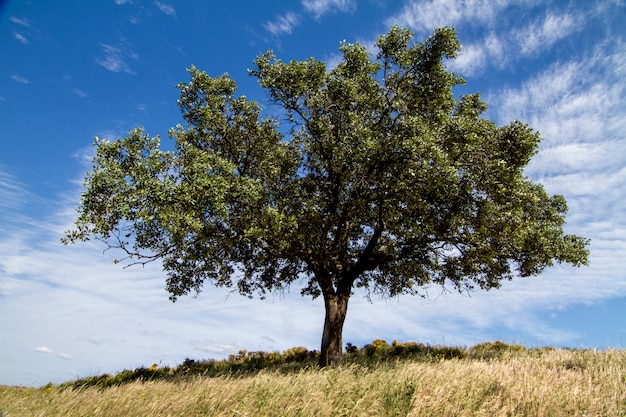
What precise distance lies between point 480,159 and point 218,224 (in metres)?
11.4

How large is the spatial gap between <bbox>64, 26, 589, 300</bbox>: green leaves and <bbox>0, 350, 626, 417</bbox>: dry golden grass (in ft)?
19.3

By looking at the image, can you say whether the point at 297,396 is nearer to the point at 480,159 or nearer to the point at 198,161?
the point at 198,161

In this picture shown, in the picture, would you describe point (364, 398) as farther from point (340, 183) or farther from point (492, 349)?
point (492, 349)

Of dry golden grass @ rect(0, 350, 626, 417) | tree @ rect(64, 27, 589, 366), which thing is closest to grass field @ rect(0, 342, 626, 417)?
dry golden grass @ rect(0, 350, 626, 417)

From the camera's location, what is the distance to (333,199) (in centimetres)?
2022

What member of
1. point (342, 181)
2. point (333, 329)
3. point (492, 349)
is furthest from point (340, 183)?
point (492, 349)

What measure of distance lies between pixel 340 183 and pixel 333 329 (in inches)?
279

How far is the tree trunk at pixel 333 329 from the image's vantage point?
2048 cm

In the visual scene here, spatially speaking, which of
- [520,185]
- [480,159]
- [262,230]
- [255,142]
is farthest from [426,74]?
[262,230]

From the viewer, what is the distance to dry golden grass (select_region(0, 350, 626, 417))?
1046 cm

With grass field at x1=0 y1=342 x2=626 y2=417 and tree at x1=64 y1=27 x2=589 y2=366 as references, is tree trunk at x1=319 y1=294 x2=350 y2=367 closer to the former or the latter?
tree at x1=64 y1=27 x2=589 y2=366

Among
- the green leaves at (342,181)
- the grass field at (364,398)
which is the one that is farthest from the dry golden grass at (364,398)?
the green leaves at (342,181)

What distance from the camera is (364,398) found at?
10.8 meters

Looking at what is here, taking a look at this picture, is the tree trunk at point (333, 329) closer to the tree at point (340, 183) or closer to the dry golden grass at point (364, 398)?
the tree at point (340, 183)
